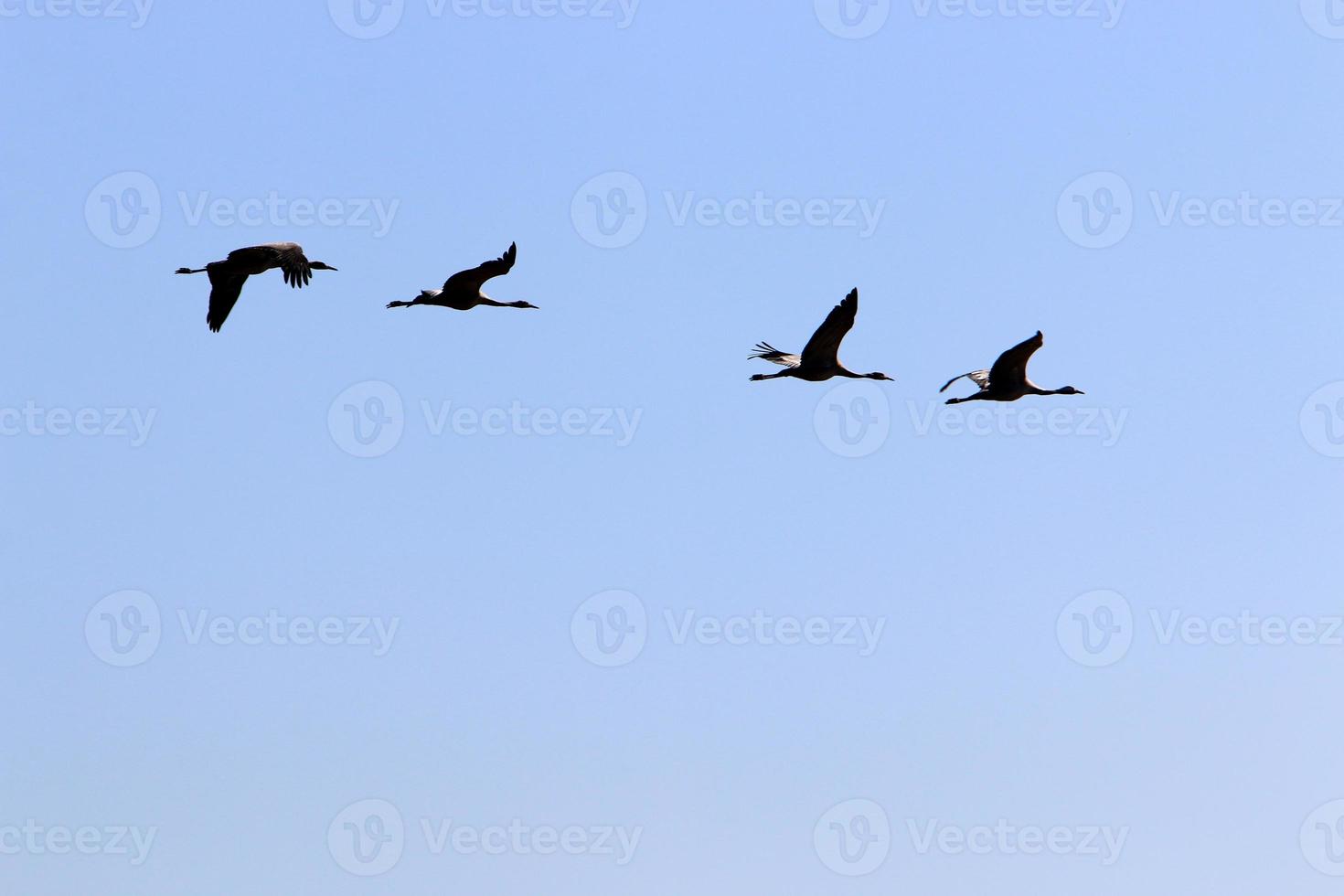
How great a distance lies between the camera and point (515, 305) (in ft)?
226

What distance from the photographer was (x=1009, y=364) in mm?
65812

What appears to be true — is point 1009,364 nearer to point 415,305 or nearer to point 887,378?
point 887,378

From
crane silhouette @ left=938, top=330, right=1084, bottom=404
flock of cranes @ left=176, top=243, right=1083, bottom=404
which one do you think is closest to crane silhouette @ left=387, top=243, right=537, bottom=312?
flock of cranes @ left=176, top=243, right=1083, bottom=404

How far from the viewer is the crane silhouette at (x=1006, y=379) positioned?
214 ft

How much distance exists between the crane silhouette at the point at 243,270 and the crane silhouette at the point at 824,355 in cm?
1154

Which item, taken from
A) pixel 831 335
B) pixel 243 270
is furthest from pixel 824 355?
pixel 243 270

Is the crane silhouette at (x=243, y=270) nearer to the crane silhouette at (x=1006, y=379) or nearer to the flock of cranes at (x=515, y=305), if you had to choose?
the flock of cranes at (x=515, y=305)

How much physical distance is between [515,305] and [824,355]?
7980mm

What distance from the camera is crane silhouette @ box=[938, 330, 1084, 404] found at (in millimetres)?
65125

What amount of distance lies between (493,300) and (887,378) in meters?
10.4

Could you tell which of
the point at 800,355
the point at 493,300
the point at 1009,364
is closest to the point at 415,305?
the point at 493,300

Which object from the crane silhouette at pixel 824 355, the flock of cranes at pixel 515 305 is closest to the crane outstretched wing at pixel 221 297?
the flock of cranes at pixel 515 305

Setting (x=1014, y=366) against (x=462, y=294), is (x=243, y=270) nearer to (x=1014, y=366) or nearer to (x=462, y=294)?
(x=462, y=294)

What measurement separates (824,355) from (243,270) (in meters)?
14.3
